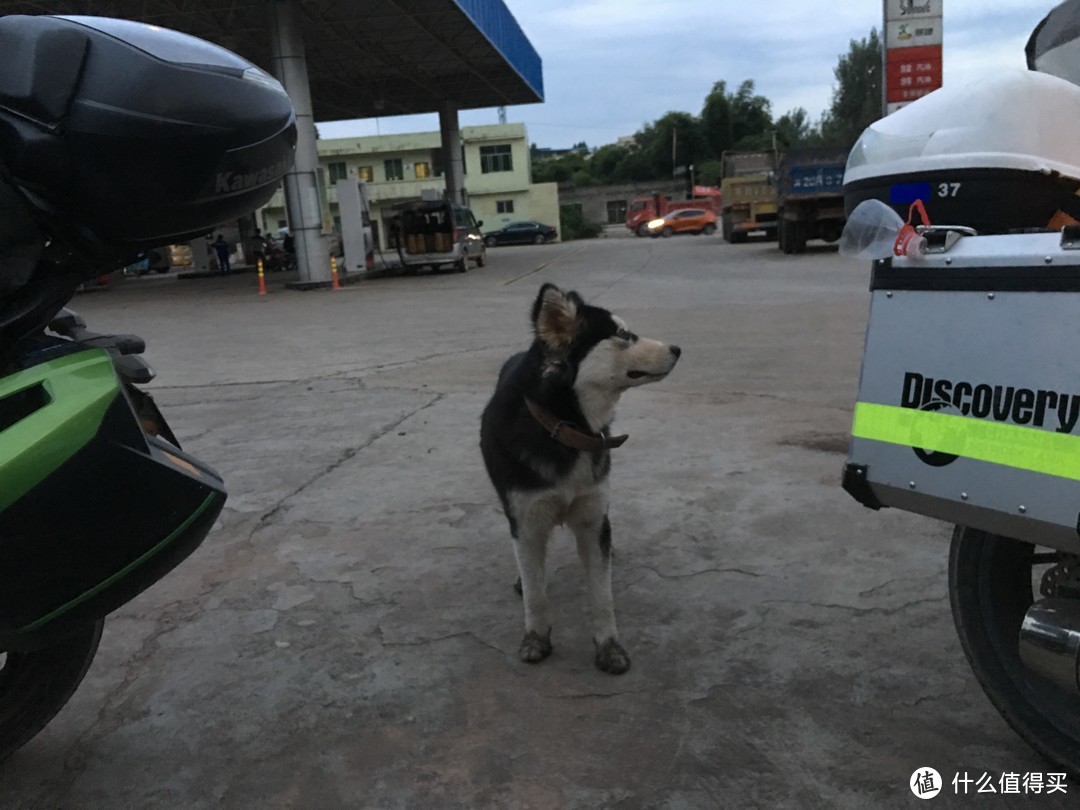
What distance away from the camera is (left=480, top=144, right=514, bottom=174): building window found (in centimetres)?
5656

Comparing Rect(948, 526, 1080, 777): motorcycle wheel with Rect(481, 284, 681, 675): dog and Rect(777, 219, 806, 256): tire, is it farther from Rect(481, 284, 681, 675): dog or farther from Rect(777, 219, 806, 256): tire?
Rect(777, 219, 806, 256): tire

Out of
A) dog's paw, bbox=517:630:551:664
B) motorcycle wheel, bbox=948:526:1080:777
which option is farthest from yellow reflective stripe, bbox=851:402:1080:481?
dog's paw, bbox=517:630:551:664

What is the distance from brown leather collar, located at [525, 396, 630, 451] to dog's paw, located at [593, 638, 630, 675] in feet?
2.27

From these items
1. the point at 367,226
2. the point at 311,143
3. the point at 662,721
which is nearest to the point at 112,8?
the point at 311,143

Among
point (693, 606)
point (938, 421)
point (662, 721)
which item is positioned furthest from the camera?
point (693, 606)

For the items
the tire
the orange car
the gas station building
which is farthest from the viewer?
the orange car

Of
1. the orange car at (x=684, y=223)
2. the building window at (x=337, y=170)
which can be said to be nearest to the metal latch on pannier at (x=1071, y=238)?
the orange car at (x=684, y=223)

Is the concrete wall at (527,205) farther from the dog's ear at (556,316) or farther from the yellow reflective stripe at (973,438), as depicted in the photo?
the yellow reflective stripe at (973,438)

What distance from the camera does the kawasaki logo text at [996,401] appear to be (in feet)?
5.19

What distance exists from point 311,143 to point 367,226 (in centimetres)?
585

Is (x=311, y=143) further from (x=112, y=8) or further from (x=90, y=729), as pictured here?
(x=90, y=729)

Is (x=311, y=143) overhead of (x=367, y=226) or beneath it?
overhead

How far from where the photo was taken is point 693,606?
3.28 metres

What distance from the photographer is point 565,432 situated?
284 centimetres
